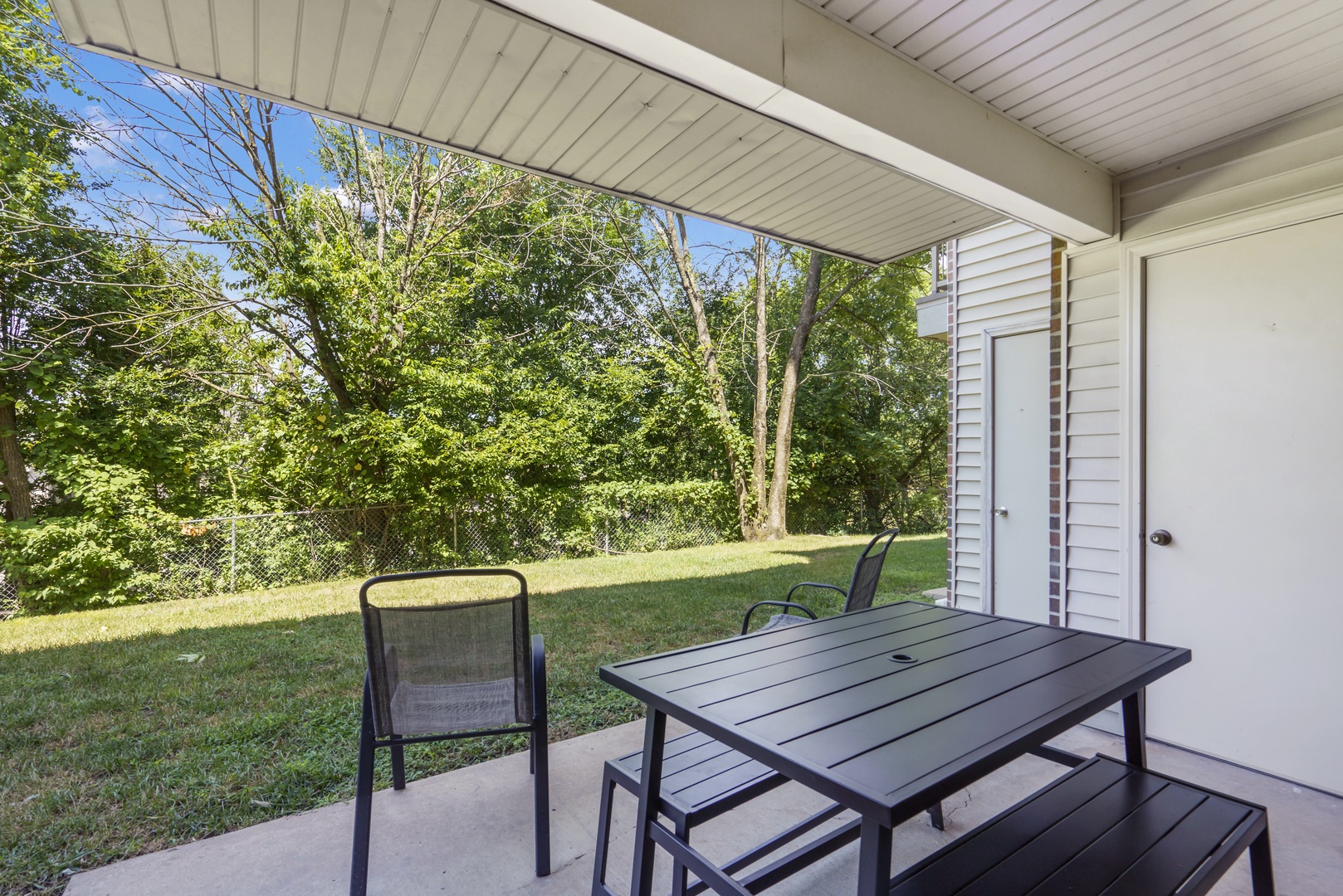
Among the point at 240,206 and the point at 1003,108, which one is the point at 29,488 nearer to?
the point at 240,206

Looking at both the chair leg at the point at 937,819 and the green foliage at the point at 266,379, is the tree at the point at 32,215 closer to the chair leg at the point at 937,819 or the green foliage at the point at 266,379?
the green foliage at the point at 266,379

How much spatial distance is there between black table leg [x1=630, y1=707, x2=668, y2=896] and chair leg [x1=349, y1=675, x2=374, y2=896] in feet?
2.70

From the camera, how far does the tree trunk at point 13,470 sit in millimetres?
7508

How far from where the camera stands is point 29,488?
766 centimetres

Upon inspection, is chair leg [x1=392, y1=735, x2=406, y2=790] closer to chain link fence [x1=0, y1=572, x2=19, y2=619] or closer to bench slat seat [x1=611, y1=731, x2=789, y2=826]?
bench slat seat [x1=611, y1=731, x2=789, y2=826]

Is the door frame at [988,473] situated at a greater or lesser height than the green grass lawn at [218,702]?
greater

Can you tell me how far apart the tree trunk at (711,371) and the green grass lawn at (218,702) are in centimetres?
460

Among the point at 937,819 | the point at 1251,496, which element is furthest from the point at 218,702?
the point at 1251,496

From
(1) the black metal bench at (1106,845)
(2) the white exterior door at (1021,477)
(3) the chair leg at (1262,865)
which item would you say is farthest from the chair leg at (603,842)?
(2) the white exterior door at (1021,477)

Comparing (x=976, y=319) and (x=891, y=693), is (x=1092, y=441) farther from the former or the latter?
(x=891, y=693)

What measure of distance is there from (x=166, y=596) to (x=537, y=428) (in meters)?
4.52

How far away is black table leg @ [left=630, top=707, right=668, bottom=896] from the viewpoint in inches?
58.2

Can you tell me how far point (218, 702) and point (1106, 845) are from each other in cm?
393

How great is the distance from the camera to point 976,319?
4.14 metres
